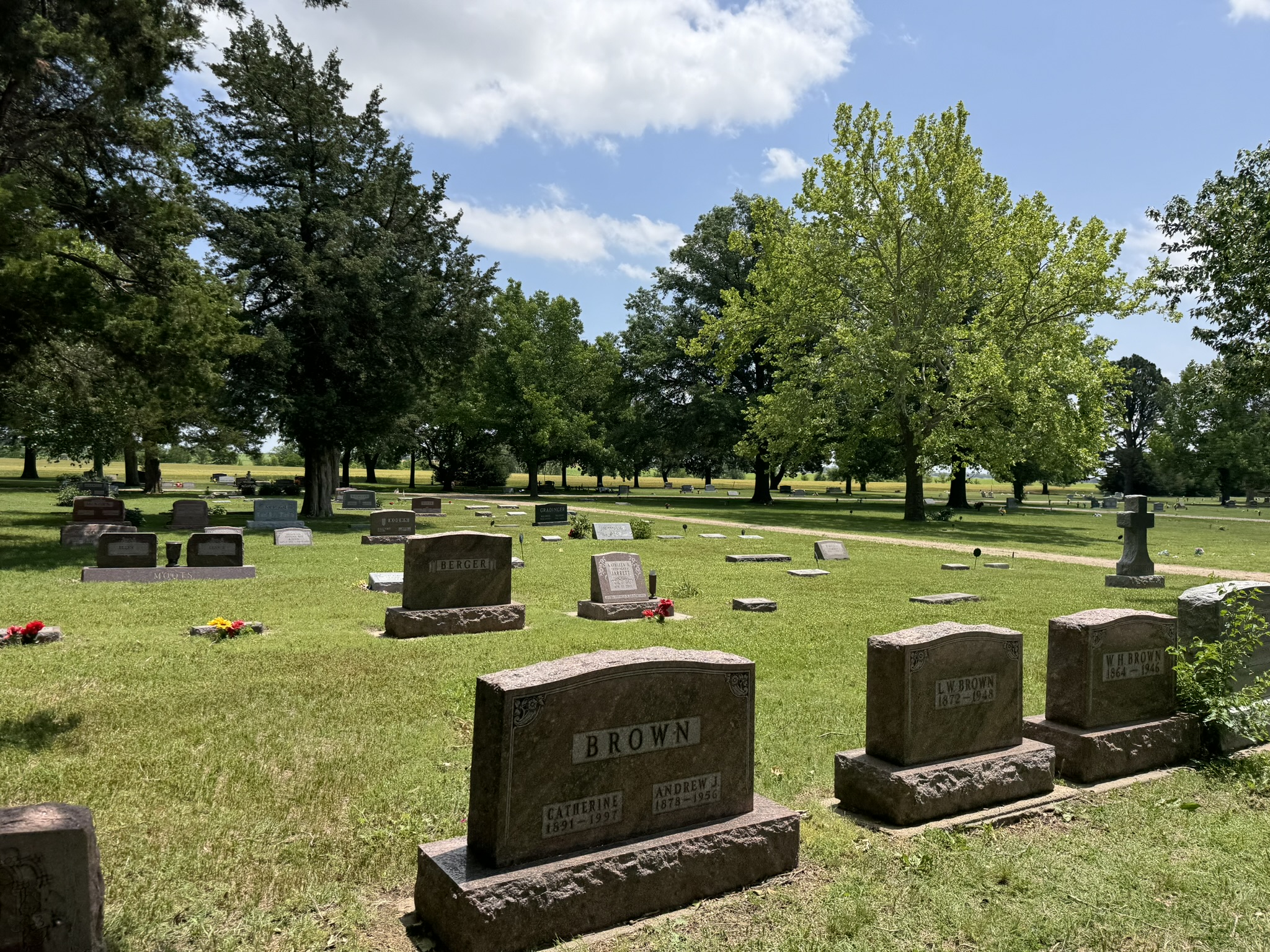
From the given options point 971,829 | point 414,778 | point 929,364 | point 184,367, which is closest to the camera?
point 971,829

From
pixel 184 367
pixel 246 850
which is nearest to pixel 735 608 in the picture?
pixel 246 850

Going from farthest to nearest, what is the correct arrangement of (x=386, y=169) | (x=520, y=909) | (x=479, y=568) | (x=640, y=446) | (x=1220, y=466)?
(x=1220, y=466) → (x=640, y=446) → (x=386, y=169) → (x=479, y=568) → (x=520, y=909)

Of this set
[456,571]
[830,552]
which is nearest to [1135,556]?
[830,552]

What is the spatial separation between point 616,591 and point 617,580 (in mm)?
167

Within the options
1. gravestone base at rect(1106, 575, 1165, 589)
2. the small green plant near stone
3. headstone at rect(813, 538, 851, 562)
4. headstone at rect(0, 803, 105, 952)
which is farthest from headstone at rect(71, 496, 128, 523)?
gravestone base at rect(1106, 575, 1165, 589)

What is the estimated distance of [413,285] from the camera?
26.5m

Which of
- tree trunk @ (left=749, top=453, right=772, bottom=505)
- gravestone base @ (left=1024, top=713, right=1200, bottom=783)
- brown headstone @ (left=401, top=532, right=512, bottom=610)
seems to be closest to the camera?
gravestone base @ (left=1024, top=713, right=1200, bottom=783)

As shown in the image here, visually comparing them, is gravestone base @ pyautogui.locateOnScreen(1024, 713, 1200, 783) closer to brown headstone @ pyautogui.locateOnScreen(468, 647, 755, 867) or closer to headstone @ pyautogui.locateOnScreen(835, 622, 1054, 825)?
headstone @ pyautogui.locateOnScreen(835, 622, 1054, 825)

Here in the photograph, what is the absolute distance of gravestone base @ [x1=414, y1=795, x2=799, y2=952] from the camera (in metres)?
3.51

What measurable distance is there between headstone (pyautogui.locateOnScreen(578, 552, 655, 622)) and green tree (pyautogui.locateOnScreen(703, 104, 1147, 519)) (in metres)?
20.8

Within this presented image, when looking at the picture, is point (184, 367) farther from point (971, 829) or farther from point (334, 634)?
point (971, 829)

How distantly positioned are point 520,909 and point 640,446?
1917 inches

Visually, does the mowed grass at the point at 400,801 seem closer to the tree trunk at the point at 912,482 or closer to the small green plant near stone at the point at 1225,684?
the small green plant near stone at the point at 1225,684

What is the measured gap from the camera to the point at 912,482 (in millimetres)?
34156
